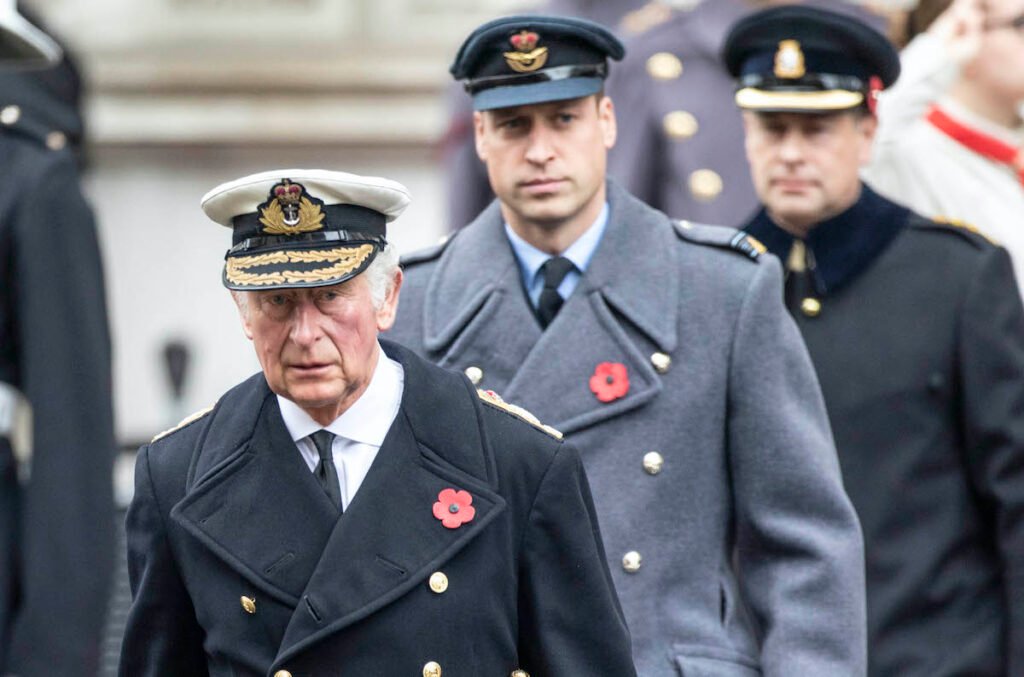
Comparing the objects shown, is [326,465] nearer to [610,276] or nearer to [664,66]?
[610,276]

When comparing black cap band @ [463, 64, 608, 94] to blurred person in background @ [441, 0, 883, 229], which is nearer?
black cap band @ [463, 64, 608, 94]

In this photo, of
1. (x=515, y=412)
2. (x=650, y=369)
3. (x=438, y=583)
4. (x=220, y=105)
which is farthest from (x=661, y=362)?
(x=220, y=105)

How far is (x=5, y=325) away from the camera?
7.77 metres

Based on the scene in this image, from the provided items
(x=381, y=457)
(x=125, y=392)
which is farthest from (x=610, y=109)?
(x=125, y=392)

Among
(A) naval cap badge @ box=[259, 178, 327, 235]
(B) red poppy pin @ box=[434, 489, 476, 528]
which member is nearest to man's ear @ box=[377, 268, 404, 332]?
(A) naval cap badge @ box=[259, 178, 327, 235]

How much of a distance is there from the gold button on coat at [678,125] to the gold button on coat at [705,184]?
154mm

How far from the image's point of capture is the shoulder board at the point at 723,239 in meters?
6.59

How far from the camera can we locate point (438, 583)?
5438 mm

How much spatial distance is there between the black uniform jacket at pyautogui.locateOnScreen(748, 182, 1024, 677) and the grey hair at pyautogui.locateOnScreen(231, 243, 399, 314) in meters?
1.75

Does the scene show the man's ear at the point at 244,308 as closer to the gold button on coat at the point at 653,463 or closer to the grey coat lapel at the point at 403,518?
the grey coat lapel at the point at 403,518

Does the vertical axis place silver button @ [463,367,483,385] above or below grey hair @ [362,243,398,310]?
below

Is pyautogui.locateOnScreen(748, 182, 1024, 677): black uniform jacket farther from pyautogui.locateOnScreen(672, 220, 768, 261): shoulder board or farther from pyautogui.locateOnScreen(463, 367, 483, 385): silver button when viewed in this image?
pyautogui.locateOnScreen(463, 367, 483, 385): silver button

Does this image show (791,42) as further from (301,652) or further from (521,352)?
(301,652)

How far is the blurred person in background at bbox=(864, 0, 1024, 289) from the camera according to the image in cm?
809
